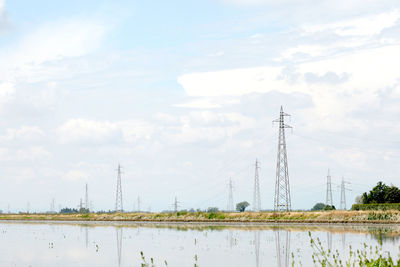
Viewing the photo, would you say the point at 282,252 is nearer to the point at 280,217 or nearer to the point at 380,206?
the point at 380,206

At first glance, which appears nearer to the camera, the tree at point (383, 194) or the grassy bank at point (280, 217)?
the grassy bank at point (280, 217)

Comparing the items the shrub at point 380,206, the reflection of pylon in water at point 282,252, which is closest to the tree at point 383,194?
the shrub at point 380,206

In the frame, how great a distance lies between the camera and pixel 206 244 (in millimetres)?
52188

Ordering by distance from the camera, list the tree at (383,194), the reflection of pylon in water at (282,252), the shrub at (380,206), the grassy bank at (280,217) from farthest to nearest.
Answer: the tree at (383,194) → the shrub at (380,206) → the grassy bank at (280,217) → the reflection of pylon in water at (282,252)

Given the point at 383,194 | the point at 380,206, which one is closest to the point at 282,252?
the point at 380,206

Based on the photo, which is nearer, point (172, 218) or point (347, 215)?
point (347, 215)

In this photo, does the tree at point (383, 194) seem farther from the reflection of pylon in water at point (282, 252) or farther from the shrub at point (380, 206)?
the reflection of pylon in water at point (282, 252)

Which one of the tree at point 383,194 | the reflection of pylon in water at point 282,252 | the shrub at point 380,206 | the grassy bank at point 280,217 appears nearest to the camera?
the reflection of pylon in water at point 282,252

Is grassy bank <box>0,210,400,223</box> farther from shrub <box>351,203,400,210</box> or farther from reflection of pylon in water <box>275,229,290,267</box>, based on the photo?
reflection of pylon in water <box>275,229,290,267</box>

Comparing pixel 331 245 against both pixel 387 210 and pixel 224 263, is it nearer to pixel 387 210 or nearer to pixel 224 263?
pixel 224 263

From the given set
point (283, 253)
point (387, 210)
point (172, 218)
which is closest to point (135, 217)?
point (172, 218)

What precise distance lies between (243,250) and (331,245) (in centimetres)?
703

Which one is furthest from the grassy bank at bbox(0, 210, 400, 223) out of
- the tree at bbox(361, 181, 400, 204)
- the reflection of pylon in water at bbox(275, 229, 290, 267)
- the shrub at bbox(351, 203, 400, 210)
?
the reflection of pylon in water at bbox(275, 229, 290, 267)

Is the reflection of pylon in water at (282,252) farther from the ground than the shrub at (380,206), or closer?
closer
